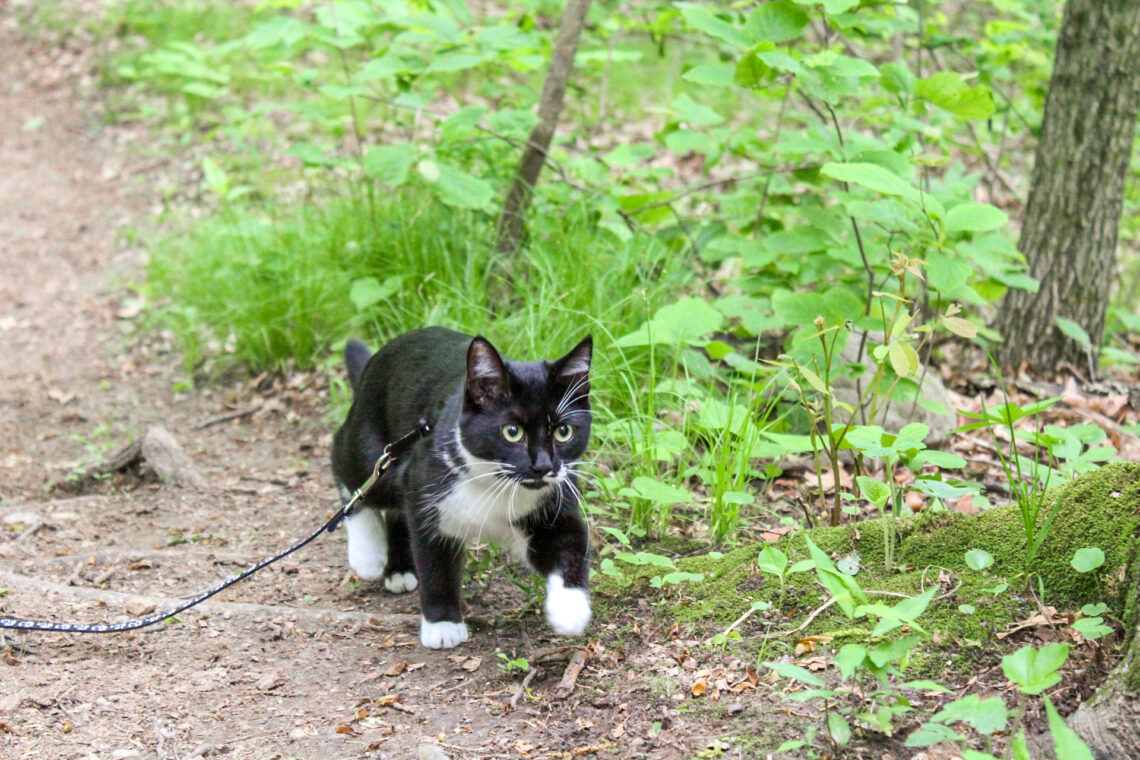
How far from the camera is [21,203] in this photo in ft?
23.8

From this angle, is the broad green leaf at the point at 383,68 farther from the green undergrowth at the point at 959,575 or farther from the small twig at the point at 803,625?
the small twig at the point at 803,625

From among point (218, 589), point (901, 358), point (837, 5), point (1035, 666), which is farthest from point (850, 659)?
point (837, 5)

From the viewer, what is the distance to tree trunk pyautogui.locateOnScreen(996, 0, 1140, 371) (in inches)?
155

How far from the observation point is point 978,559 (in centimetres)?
204

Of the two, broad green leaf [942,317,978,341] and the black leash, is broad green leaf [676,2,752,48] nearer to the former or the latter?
broad green leaf [942,317,978,341]

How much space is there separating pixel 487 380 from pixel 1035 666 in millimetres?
1376

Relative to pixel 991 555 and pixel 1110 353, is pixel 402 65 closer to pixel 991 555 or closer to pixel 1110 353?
pixel 991 555

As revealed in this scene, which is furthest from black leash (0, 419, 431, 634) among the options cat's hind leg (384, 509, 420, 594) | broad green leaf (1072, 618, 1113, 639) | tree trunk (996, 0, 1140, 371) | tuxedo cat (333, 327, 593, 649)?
tree trunk (996, 0, 1140, 371)

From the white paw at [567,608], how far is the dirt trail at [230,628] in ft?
A: 0.40

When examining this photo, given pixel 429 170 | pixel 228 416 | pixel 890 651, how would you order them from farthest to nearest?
pixel 228 416
pixel 429 170
pixel 890 651

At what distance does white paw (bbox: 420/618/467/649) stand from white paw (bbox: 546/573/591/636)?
12.6 inches

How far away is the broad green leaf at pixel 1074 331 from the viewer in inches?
163

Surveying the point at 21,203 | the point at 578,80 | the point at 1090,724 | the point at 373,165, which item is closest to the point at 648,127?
the point at 578,80

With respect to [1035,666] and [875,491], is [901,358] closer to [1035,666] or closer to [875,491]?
[875,491]
